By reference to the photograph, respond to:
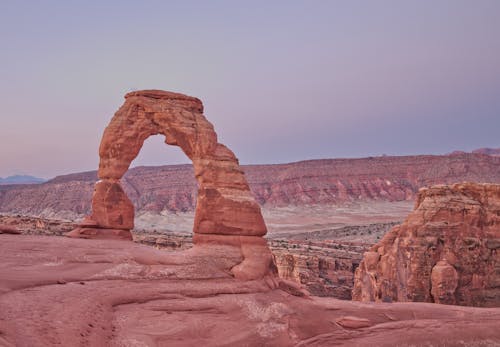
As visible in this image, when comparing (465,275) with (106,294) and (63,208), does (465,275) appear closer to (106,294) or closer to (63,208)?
(106,294)

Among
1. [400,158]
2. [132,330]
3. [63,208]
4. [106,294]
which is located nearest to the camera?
[132,330]

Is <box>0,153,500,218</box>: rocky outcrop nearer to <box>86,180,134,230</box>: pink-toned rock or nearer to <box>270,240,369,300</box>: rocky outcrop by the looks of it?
<box>270,240,369,300</box>: rocky outcrop

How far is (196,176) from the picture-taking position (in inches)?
683

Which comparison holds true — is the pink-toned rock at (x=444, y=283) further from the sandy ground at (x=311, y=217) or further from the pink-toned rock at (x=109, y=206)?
the sandy ground at (x=311, y=217)

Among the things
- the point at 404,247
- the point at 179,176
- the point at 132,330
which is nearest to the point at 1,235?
the point at 132,330

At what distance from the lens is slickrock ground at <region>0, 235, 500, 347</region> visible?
34.4 feet

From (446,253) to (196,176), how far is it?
1208 centimetres

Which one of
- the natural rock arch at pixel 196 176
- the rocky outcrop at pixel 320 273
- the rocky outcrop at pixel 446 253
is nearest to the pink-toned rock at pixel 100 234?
the natural rock arch at pixel 196 176

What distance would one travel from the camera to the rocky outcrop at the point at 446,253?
2092 centimetres

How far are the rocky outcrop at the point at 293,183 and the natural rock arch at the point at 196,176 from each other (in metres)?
89.4

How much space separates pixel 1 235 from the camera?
15.7 m

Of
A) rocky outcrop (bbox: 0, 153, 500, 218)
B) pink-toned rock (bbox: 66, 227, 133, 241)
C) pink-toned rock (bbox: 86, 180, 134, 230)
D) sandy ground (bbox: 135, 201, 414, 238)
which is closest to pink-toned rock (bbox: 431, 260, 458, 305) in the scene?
pink-toned rock (bbox: 66, 227, 133, 241)

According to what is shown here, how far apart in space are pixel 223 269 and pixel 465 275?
40.0 ft

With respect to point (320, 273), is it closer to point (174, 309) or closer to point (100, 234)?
point (100, 234)
